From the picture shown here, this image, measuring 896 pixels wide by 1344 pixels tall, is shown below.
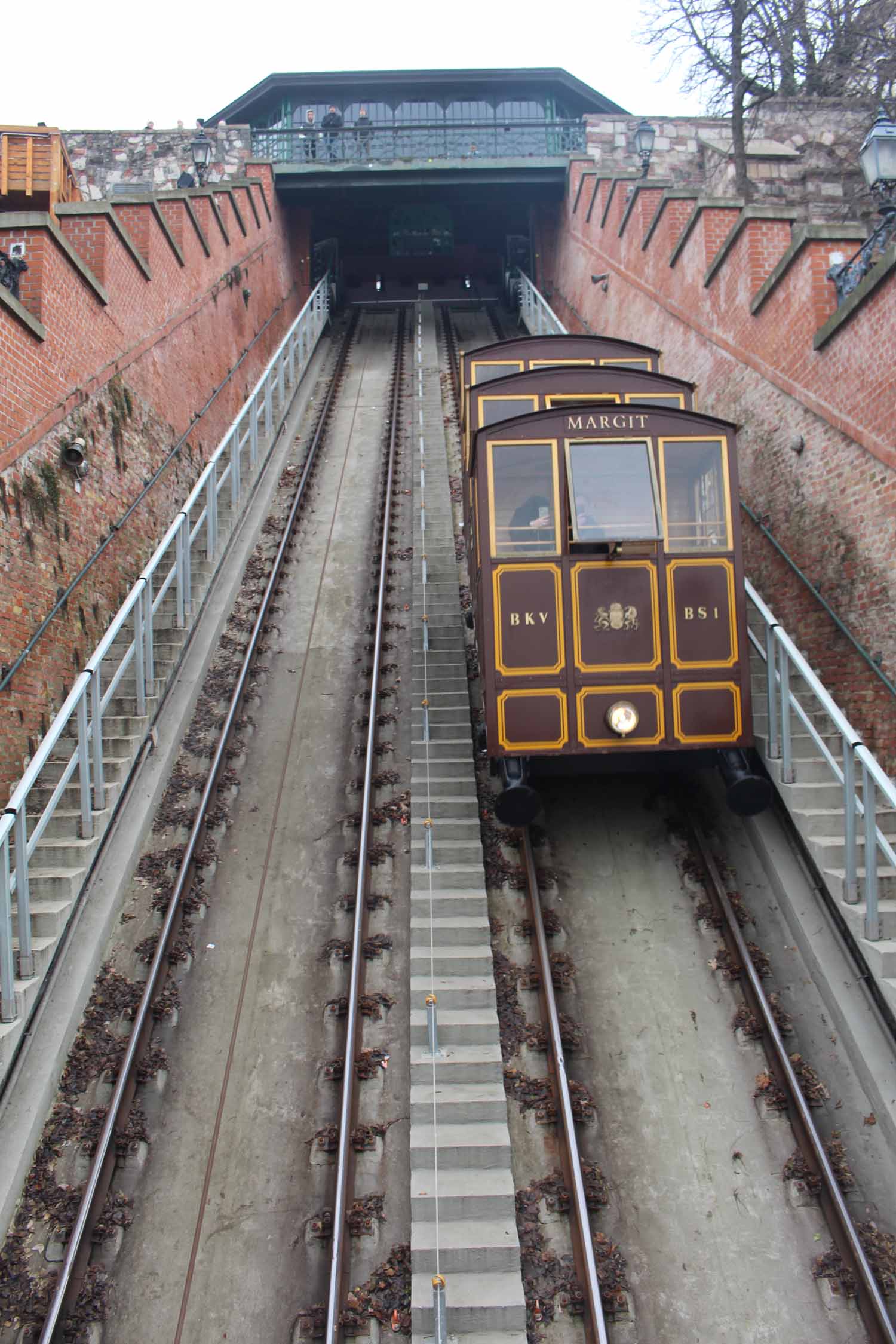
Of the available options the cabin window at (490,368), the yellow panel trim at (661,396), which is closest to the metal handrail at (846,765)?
the yellow panel trim at (661,396)

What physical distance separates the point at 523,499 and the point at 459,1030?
3999 mm

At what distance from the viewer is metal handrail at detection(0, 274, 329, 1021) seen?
17.9 ft

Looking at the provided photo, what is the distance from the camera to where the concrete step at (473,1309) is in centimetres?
452

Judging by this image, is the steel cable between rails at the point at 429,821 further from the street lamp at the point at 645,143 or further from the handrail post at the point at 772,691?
the street lamp at the point at 645,143

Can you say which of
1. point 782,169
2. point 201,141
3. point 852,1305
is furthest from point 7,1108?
point 782,169

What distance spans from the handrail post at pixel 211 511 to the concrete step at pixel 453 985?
20.2ft

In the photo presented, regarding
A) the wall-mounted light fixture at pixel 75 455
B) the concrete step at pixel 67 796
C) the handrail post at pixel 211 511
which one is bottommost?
the concrete step at pixel 67 796

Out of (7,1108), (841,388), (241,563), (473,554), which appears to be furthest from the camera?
(241,563)

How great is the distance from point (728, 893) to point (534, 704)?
211 cm

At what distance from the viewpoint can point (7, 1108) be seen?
527 centimetres

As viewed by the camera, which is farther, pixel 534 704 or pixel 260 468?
pixel 260 468

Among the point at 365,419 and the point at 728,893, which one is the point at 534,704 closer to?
the point at 728,893

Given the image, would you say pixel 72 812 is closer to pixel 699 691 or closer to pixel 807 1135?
pixel 699 691

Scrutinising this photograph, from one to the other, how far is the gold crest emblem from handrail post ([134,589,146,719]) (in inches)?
154
